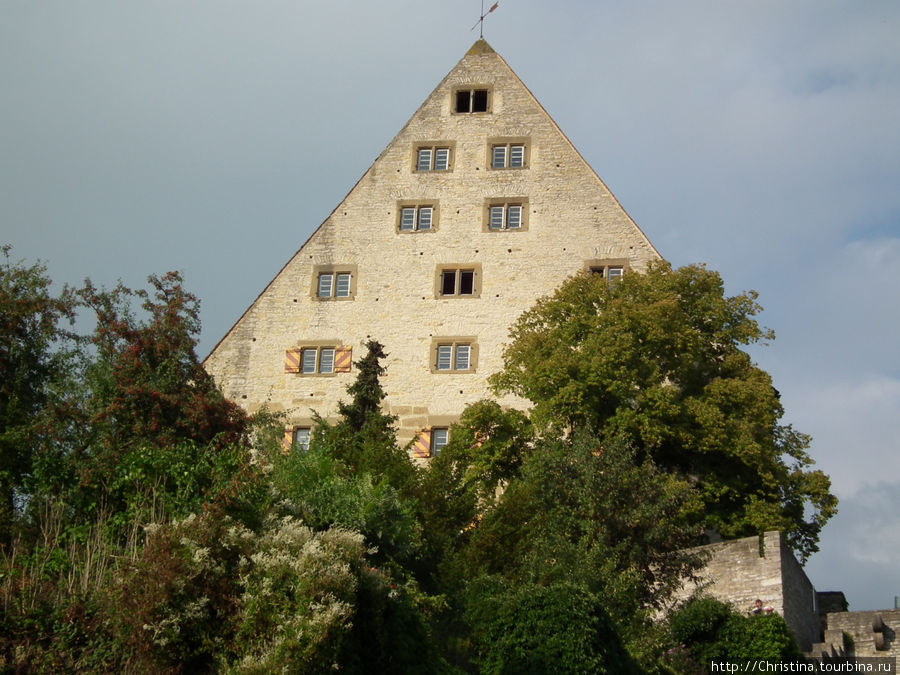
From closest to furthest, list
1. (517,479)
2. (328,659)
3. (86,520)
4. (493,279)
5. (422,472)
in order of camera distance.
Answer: (328,659) < (86,520) < (422,472) < (517,479) < (493,279)

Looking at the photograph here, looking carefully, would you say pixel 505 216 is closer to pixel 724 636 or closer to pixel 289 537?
pixel 724 636

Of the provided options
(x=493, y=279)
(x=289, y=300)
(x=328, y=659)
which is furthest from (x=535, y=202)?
(x=328, y=659)

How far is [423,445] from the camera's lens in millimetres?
36844

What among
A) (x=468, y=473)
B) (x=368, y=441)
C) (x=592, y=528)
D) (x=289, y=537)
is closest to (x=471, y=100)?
(x=468, y=473)

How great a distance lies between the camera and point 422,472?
27.0 meters

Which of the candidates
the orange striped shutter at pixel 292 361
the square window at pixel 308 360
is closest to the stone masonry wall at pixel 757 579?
the square window at pixel 308 360

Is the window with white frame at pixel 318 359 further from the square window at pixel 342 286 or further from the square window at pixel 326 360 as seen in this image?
the square window at pixel 342 286

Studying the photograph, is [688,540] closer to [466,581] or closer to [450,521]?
[450,521]

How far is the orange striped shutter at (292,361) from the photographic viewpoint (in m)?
38.3

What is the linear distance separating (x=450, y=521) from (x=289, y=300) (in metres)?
15.2

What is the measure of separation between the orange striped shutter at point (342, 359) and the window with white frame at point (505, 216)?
578cm

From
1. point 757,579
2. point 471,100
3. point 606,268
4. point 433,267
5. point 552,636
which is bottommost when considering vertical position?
point 552,636

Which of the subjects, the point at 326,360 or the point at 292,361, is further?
the point at 326,360

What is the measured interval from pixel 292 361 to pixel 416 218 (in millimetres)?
5958
